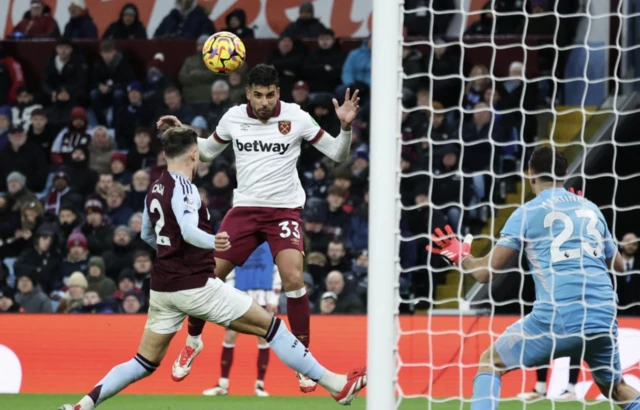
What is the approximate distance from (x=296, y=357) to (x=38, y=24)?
365 inches

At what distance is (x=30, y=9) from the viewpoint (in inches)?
595

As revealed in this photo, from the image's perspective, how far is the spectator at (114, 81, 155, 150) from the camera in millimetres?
14070

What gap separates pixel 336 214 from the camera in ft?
41.9

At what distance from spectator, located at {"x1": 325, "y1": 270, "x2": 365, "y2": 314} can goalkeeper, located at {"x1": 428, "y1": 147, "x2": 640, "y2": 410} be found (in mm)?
5468

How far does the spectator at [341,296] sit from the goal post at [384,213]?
6537 mm

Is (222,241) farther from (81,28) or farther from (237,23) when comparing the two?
(81,28)

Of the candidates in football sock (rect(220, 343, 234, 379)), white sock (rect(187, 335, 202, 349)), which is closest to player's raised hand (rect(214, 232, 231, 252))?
Answer: white sock (rect(187, 335, 202, 349))

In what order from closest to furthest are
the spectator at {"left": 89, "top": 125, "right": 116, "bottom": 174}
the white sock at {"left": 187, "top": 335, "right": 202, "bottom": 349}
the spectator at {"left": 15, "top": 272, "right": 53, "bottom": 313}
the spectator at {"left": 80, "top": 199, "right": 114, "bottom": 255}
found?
the white sock at {"left": 187, "top": 335, "right": 202, "bottom": 349} → the spectator at {"left": 15, "top": 272, "right": 53, "bottom": 313} → the spectator at {"left": 80, "top": 199, "right": 114, "bottom": 255} → the spectator at {"left": 89, "top": 125, "right": 116, "bottom": 174}

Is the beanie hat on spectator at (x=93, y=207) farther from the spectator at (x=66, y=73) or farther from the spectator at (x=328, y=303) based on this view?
the spectator at (x=328, y=303)

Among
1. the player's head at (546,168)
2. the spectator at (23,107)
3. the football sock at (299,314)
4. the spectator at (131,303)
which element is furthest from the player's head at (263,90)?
the spectator at (23,107)

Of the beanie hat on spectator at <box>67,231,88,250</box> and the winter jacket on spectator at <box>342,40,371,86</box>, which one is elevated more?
the winter jacket on spectator at <box>342,40,371,86</box>

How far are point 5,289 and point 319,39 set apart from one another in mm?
4733

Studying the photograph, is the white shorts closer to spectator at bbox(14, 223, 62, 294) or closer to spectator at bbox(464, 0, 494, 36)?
spectator at bbox(14, 223, 62, 294)

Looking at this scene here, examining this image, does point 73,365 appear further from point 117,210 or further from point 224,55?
point 224,55
